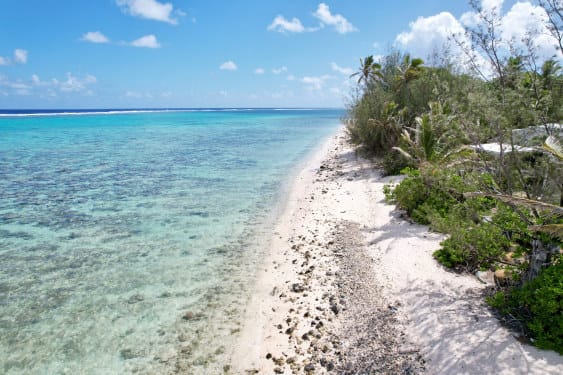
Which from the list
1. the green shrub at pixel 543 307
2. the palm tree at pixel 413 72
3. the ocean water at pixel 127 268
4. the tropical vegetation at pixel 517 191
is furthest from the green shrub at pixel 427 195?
the palm tree at pixel 413 72

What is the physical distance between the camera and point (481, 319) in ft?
15.6

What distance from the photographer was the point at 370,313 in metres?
5.46

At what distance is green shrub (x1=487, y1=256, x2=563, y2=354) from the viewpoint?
3.99 meters

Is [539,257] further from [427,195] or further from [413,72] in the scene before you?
[413,72]

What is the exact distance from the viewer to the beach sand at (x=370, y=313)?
13.9ft

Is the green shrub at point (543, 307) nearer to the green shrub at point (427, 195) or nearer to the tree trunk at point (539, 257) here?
the tree trunk at point (539, 257)

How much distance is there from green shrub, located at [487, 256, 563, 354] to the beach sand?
0.20 m

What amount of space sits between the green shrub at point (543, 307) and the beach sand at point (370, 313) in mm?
197

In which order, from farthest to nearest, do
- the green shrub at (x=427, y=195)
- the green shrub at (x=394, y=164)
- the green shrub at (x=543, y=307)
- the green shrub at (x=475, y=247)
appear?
the green shrub at (x=394, y=164)
the green shrub at (x=427, y=195)
the green shrub at (x=475, y=247)
the green shrub at (x=543, y=307)

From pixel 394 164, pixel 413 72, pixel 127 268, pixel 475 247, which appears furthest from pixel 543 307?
pixel 413 72

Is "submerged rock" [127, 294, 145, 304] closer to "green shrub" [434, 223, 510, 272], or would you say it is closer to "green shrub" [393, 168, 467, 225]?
"green shrub" [434, 223, 510, 272]

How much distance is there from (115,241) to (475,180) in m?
8.93

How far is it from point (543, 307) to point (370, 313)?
7.67 feet

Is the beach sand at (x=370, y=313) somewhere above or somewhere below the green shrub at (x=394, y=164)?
below
